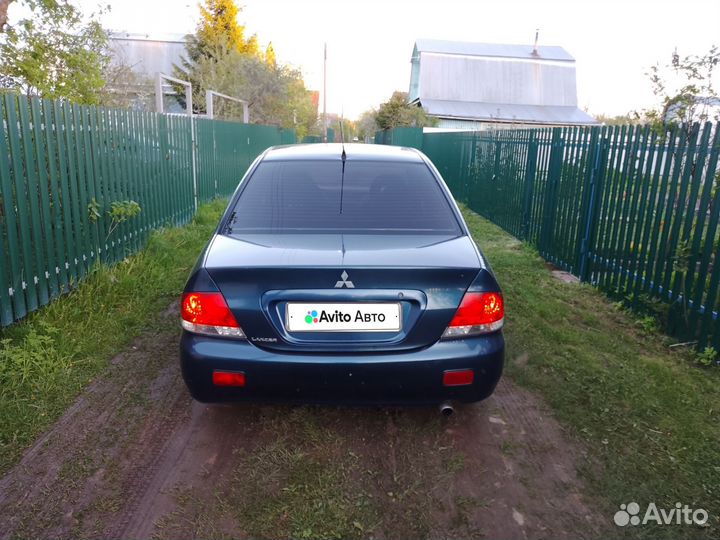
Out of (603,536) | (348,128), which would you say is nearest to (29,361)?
(603,536)

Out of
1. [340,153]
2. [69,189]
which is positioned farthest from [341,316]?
[69,189]

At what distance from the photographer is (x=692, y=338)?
176 inches

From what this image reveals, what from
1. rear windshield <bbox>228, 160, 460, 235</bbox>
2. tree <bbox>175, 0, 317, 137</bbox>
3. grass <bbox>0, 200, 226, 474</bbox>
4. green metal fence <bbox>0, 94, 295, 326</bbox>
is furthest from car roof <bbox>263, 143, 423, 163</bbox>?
tree <bbox>175, 0, 317, 137</bbox>

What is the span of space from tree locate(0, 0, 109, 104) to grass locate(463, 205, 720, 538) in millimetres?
7042

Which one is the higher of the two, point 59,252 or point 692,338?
point 59,252

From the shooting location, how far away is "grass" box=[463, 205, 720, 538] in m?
2.73

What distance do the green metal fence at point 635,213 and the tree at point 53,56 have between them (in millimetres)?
7058

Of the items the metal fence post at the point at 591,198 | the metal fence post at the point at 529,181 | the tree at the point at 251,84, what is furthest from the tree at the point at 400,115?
the metal fence post at the point at 591,198

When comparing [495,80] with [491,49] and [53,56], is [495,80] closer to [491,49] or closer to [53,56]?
[491,49]

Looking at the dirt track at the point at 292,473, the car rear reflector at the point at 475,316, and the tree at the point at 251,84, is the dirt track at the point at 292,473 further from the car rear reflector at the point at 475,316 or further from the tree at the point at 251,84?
the tree at the point at 251,84

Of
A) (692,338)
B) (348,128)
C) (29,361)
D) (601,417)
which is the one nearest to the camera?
(601,417)

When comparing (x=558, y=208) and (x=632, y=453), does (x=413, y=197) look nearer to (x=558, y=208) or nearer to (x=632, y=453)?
(x=632, y=453)

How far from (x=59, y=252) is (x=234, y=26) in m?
33.4

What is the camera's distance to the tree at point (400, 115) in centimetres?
3341
